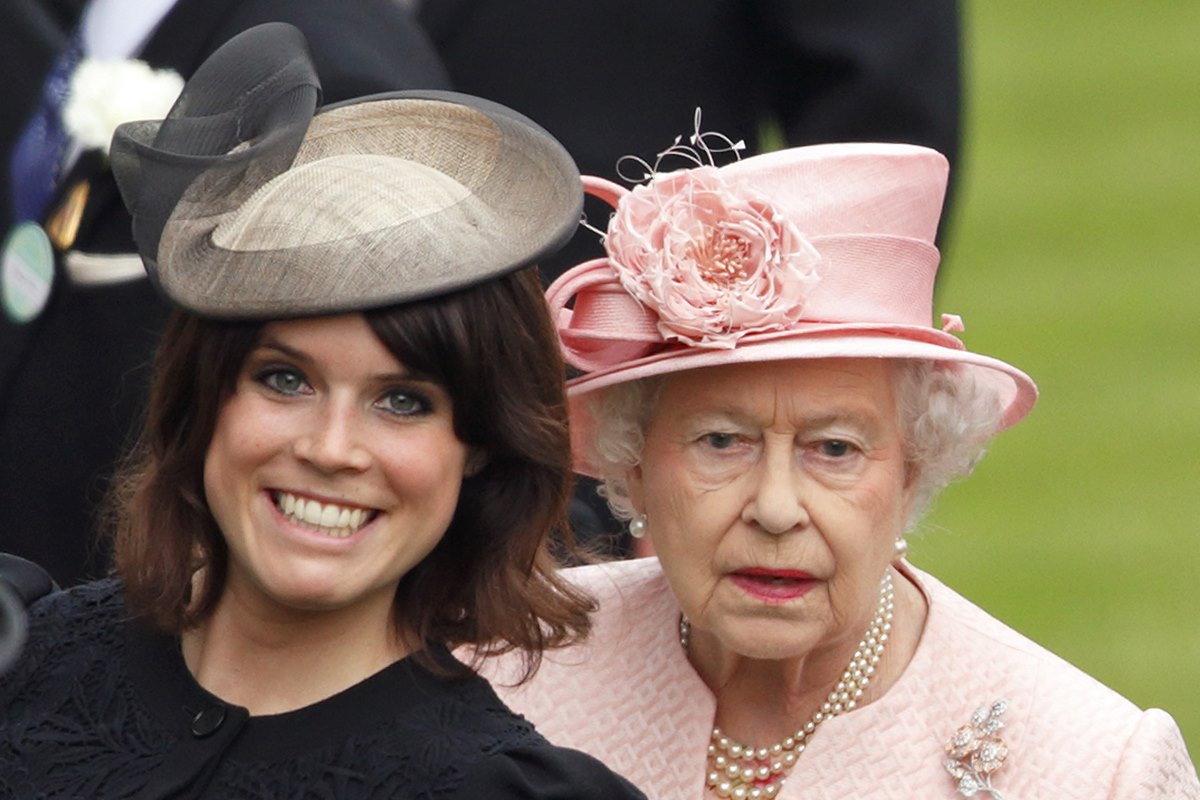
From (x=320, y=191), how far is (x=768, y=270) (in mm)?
771

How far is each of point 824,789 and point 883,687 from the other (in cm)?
18

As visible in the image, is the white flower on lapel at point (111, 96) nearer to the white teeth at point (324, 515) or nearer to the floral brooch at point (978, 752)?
the white teeth at point (324, 515)

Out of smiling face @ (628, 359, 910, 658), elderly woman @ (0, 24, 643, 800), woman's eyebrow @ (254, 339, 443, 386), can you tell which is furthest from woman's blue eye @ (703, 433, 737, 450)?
woman's eyebrow @ (254, 339, 443, 386)

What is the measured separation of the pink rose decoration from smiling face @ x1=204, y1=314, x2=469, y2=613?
62 centimetres

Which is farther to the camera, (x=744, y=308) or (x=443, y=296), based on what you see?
(x=744, y=308)

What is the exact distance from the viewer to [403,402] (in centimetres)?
328

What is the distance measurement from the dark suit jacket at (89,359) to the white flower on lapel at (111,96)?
4 centimetres

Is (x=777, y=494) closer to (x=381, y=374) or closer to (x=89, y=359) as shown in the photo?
(x=381, y=374)

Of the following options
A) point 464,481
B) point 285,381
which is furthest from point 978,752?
point 285,381

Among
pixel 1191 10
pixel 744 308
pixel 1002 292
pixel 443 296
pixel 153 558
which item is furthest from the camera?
pixel 1191 10

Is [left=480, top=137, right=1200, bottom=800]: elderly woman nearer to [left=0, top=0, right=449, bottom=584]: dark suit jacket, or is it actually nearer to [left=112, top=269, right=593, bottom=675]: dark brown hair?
[left=112, top=269, right=593, bottom=675]: dark brown hair

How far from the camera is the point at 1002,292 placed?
33.3ft

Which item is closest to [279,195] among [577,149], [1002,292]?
[577,149]

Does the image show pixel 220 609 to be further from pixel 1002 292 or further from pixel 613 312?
pixel 1002 292
